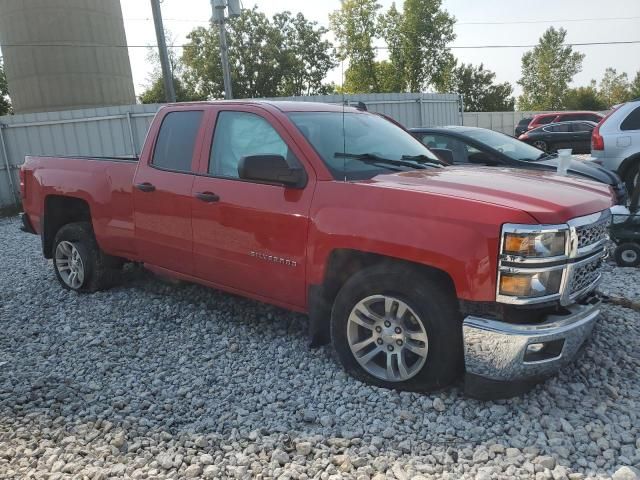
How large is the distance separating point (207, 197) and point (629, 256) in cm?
442

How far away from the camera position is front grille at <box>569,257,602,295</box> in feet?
9.66

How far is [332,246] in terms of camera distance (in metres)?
3.36

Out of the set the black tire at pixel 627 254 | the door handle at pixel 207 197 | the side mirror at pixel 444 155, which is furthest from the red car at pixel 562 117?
the door handle at pixel 207 197

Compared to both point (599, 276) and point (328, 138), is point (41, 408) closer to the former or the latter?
point (328, 138)

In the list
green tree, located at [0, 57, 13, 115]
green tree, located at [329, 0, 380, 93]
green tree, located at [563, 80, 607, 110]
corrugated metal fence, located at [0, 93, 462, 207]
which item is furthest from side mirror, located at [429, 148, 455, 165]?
green tree, located at [563, 80, 607, 110]

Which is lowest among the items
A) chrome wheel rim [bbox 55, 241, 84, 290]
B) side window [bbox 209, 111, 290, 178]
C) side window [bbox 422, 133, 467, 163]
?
chrome wheel rim [bbox 55, 241, 84, 290]

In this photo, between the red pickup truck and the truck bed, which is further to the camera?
the truck bed

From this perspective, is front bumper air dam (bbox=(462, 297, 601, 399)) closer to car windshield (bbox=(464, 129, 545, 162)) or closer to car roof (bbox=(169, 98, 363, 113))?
car roof (bbox=(169, 98, 363, 113))

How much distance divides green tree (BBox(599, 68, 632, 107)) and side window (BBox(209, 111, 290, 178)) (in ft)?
206

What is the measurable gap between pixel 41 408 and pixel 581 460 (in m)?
3.06

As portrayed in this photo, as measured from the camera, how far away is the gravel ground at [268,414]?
8.91 ft

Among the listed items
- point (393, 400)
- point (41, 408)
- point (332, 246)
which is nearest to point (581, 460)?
point (393, 400)

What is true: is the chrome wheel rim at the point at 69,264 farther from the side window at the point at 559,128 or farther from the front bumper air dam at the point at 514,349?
the side window at the point at 559,128

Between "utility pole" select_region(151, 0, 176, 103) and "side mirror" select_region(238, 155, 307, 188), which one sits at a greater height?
"utility pole" select_region(151, 0, 176, 103)
